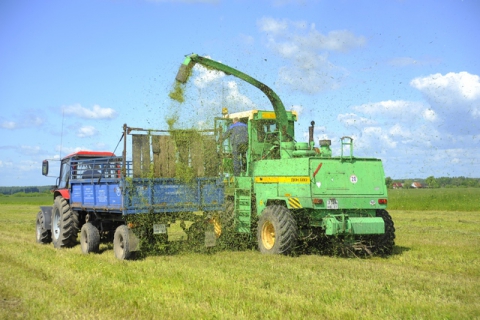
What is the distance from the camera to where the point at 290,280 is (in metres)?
7.48

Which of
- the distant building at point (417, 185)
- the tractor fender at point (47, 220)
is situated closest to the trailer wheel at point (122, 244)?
the tractor fender at point (47, 220)

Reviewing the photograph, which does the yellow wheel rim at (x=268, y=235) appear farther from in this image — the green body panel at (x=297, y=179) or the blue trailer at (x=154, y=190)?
the blue trailer at (x=154, y=190)

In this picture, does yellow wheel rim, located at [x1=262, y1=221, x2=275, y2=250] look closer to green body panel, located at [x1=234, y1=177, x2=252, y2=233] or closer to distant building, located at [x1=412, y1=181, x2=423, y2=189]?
green body panel, located at [x1=234, y1=177, x2=252, y2=233]

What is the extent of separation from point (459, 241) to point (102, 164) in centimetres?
Answer: 813

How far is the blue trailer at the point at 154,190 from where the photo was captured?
9.84 meters

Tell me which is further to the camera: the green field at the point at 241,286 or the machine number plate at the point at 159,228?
the machine number plate at the point at 159,228

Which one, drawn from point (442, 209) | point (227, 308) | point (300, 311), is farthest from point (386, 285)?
point (442, 209)

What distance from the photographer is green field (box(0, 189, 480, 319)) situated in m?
5.86

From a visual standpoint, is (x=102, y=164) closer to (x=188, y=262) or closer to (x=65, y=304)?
(x=188, y=262)

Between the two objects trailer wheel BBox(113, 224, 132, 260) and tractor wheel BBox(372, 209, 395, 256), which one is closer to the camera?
trailer wheel BBox(113, 224, 132, 260)

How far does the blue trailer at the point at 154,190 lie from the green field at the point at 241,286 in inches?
24.6

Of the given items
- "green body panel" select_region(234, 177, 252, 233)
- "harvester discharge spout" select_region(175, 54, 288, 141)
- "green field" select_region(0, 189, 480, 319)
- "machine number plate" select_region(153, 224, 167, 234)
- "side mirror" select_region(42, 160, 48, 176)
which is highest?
"harvester discharge spout" select_region(175, 54, 288, 141)

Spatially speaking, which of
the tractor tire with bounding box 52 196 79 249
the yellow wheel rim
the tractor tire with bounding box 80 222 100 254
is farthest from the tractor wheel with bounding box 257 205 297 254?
the tractor tire with bounding box 52 196 79 249

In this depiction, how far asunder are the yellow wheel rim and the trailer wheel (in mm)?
2619
